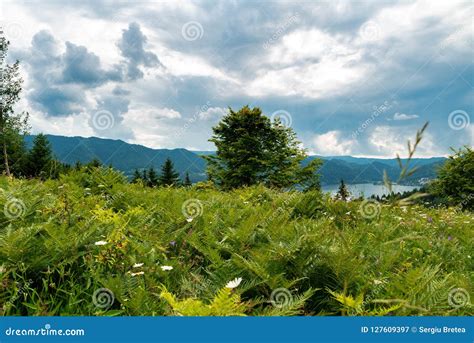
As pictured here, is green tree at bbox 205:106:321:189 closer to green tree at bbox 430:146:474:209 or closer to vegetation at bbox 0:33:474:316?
green tree at bbox 430:146:474:209

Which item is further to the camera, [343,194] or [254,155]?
[254,155]

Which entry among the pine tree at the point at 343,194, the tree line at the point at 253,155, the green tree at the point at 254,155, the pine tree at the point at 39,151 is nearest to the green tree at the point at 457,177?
the tree line at the point at 253,155

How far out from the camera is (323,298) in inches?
114

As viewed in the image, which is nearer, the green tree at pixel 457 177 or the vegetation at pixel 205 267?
the vegetation at pixel 205 267

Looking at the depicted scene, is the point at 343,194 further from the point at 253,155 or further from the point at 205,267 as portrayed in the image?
the point at 253,155

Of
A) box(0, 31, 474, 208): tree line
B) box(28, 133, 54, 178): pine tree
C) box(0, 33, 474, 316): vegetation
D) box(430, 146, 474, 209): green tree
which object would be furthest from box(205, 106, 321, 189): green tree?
box(0, 33, 474, 316): vegetation

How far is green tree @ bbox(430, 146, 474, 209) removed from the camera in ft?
132

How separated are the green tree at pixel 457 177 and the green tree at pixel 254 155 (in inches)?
545

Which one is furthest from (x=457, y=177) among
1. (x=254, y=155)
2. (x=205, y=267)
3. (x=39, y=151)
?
(x=39, y=151)

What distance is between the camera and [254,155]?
1740 inches

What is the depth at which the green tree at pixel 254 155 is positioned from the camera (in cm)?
4334

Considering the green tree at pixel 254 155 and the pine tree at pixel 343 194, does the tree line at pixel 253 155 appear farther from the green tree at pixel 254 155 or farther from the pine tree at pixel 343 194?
the pine tree at pixel 343 194

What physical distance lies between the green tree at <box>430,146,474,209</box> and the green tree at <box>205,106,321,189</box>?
45.4 feet

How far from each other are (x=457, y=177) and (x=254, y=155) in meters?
22.3
